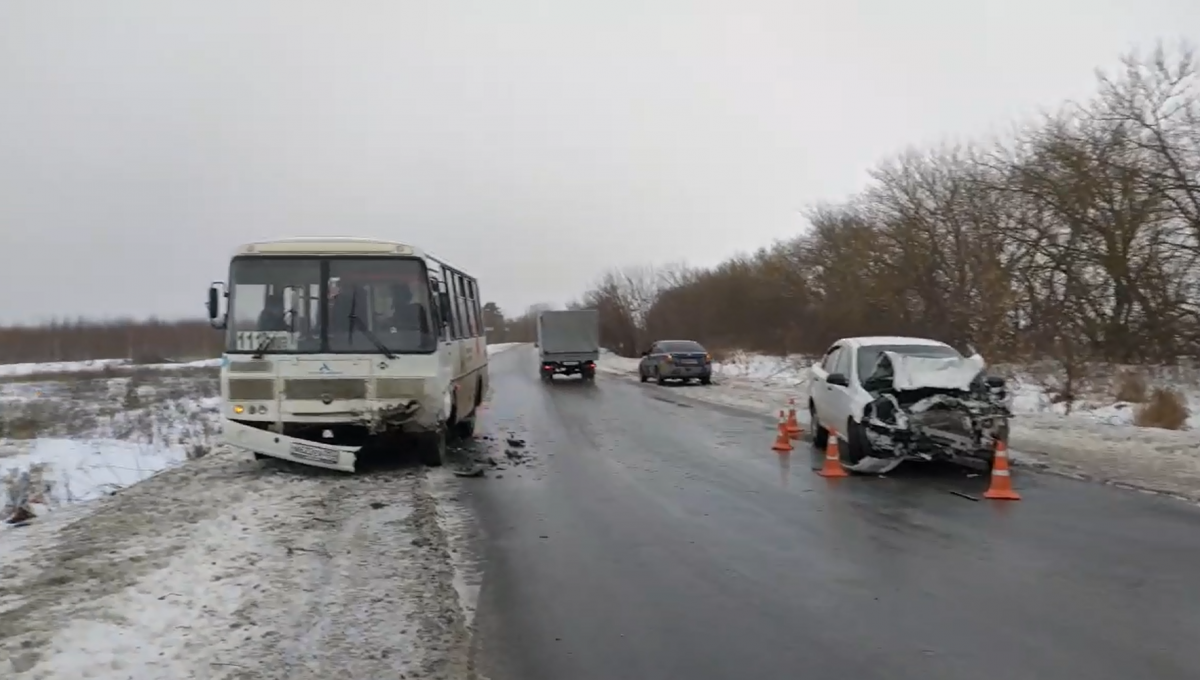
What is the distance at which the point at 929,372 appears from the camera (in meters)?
12.5

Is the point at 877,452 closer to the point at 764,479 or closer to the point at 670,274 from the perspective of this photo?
the point at 764,479

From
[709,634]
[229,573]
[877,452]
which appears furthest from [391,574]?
[877,452]

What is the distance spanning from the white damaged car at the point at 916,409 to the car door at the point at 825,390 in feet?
2.64

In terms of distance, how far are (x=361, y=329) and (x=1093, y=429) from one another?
43.2 feet

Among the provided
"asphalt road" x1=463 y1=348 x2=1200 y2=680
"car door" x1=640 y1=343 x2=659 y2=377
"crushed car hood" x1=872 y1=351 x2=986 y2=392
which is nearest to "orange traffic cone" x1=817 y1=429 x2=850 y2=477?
"asphalt road" x1=463 y1=348 x2=1200 y2=680

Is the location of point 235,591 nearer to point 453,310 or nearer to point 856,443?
point 856,443

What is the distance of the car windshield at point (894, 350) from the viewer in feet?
43.9

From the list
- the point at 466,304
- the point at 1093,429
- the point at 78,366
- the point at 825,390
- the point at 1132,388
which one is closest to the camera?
the point at 825,390

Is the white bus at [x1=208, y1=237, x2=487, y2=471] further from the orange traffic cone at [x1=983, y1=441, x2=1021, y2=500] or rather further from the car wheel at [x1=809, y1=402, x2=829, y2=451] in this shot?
the orange traffic cone at [x1=983, y1=441, x2=1021, y2=500]

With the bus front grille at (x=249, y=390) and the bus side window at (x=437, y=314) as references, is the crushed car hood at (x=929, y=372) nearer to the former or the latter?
the bus side window at (x=437, y=314)

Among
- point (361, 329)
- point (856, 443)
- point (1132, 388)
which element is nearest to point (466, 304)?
point (361, 329)

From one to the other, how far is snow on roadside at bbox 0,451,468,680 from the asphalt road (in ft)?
1.84

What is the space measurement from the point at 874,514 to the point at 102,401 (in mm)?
30824

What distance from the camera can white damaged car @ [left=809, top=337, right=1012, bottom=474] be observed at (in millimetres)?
11914
